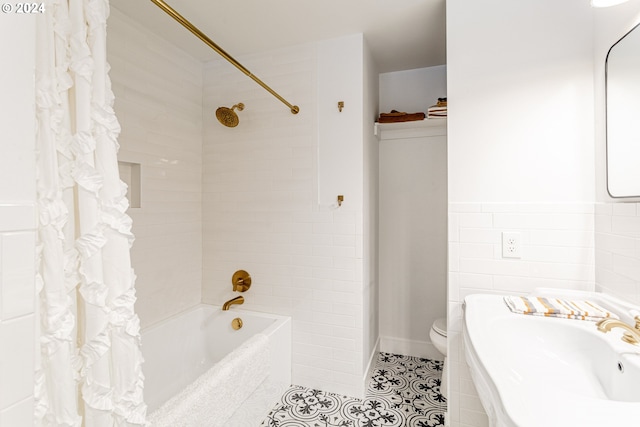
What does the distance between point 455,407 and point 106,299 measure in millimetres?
→ 1651

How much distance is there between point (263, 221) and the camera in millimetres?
2217

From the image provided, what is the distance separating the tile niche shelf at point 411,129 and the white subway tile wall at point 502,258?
3.22 ft

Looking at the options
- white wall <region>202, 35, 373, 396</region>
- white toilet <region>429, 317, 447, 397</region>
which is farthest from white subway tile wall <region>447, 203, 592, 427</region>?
white wall <region>202, 35, 373, 396</region>

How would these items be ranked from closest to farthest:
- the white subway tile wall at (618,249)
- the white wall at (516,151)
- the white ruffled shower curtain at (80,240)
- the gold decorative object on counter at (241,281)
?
the white ruffled shower curtain at (80,240), the white subway tile wall at (618,249), the white wall at (516,151), the gold decorative object on counter at (241,281)

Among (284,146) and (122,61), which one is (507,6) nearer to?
(284,146)

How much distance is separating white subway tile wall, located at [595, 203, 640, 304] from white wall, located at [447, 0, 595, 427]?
6 cm

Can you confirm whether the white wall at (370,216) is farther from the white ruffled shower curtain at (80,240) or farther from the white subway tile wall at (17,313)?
the white subway tile wall at (17,313)

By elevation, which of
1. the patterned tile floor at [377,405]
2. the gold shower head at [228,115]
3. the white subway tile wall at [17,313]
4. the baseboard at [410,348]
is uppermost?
the gold shower head at [228,115]

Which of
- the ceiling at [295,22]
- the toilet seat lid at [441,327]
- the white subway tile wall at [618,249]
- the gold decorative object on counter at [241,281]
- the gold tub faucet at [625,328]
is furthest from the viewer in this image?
the gold decorative object on counter at [241,281]

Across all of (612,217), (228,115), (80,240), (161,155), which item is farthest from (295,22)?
(612,217)

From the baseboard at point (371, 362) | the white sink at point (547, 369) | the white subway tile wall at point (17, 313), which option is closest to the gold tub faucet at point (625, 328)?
the white sink at point (547, 369)

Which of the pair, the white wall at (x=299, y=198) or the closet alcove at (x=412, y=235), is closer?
the white wall at (x=299, y=198)

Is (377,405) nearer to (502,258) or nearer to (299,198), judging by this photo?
(502,258)

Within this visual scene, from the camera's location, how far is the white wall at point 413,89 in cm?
248
